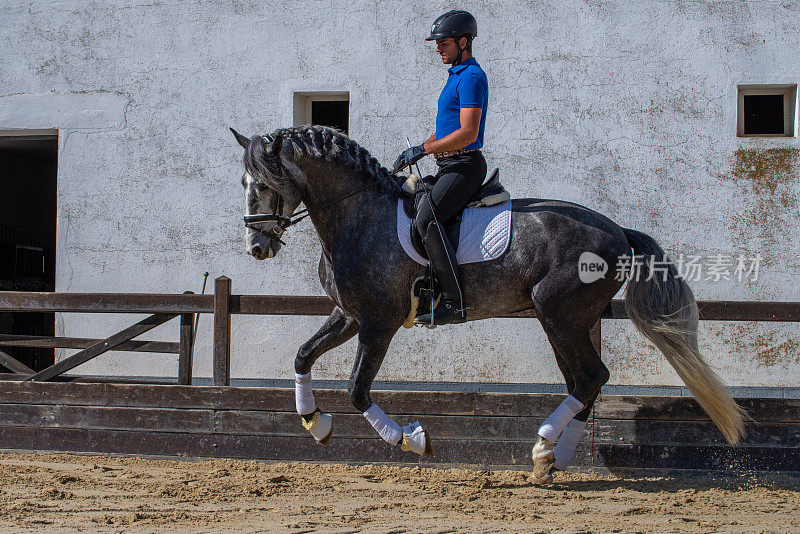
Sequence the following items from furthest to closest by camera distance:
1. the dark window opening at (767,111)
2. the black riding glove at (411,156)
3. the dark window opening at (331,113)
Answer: the dark window opening at (331,113) < the dark window opening at (767,111) < the black riding glove at (411,156)

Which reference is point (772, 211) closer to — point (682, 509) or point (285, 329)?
point (682, 509)

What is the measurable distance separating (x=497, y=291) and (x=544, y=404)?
1.25 m

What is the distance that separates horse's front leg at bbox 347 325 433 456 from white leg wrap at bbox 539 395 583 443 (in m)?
0.80

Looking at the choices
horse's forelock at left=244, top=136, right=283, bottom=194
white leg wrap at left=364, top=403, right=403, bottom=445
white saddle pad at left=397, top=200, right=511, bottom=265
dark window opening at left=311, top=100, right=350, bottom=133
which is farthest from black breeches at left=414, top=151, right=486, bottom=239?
dark window opening at left=311, top=100, right=350, bottom=133

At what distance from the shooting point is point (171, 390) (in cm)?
638

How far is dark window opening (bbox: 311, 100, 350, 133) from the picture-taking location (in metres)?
9.25

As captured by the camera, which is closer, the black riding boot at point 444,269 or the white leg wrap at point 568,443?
the black riding boot at point 444,269

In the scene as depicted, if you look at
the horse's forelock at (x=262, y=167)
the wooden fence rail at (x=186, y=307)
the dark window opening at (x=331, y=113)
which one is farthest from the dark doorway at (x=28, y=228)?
the horse's forelock at (x=262, y=167)

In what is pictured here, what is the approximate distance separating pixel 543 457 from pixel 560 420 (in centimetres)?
28

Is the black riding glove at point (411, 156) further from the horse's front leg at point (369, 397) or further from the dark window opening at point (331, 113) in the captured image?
the dark window opening at point (331, 113)

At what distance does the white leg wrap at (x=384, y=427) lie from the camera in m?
5.02

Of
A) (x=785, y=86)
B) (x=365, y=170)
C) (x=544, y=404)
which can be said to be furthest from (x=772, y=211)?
(x=365, y=170)

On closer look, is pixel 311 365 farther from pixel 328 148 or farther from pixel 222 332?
pixel 328 148

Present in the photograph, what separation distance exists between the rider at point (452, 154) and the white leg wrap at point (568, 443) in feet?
3.76
